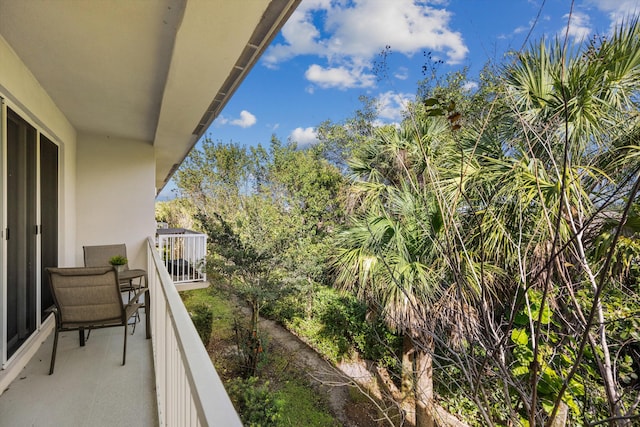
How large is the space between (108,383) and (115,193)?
349cm

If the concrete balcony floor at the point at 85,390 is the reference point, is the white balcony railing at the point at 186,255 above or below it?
above

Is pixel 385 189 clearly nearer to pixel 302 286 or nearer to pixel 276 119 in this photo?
pixel 302 286

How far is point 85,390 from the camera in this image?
7.29ft

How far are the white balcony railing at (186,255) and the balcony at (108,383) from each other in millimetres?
3571

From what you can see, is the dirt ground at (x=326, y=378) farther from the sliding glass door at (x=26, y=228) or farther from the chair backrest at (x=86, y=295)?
the sliding glass door at (x=26, y=228)

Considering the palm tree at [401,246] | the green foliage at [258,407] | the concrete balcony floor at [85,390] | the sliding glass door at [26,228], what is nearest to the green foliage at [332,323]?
the palm tree at [401,246]

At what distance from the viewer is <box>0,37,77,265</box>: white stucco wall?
2.37 meters

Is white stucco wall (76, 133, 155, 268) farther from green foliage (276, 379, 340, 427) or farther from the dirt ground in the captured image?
the dirt ground

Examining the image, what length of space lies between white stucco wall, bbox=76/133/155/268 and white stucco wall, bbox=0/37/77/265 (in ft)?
0.53

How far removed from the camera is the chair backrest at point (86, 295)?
7.82 feet

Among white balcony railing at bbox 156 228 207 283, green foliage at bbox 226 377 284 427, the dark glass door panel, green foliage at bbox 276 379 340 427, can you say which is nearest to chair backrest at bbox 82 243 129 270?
the dark glass door panel

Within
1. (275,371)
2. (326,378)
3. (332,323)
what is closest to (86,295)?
(275,371)

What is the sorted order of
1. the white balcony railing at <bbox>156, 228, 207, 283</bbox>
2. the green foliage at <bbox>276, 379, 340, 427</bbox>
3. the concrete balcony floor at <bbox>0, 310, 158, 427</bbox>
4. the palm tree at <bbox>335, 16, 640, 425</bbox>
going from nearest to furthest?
the palm tree at <bbox>335, 16, 640, 425</bbox> < the concrete balcony floor at <bbox>0, 310, 158, 427</bbox> < the green foliage at <bbox>276, 379, 340, 427</bbox> < the white balcony railing at <bbox>156, 228, 207, 283</bbox>

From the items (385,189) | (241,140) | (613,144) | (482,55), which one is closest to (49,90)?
(482,55)
